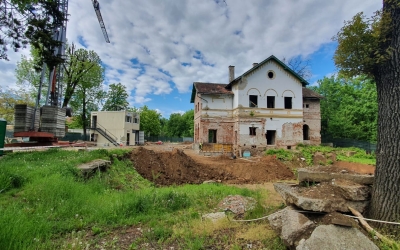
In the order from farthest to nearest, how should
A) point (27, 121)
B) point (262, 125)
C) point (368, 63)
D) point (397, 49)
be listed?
1. point (262, 125)
2. point (27, 121)
3. point (368, 63)
4. point (397, 49)

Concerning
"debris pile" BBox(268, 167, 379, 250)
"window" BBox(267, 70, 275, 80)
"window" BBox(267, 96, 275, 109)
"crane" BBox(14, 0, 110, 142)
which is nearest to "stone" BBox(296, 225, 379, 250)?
"debris pile" BBox(268, 167, 379, 250)

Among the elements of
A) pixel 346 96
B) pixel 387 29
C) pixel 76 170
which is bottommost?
pixel 76 170

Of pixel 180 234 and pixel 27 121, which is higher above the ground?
pixel 27 121

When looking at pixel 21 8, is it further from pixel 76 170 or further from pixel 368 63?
pixel 368 63

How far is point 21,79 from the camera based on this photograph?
30688 mm

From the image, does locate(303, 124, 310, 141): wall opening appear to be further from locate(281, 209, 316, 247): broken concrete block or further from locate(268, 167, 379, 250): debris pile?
locate(281, 209, 316, 247): broken concrete block

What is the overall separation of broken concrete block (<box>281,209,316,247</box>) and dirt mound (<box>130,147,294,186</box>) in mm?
8258

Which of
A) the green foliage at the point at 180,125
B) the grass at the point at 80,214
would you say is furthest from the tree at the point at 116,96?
the grass at the point at 80,214

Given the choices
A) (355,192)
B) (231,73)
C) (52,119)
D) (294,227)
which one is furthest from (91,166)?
(231,73)

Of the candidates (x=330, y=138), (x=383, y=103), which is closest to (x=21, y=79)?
(x=383, y=103)

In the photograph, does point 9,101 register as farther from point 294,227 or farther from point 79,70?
point 294,227

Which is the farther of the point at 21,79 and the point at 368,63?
the point at 21,79

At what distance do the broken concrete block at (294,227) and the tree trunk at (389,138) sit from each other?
1.42m

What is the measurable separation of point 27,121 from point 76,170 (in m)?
5.39
